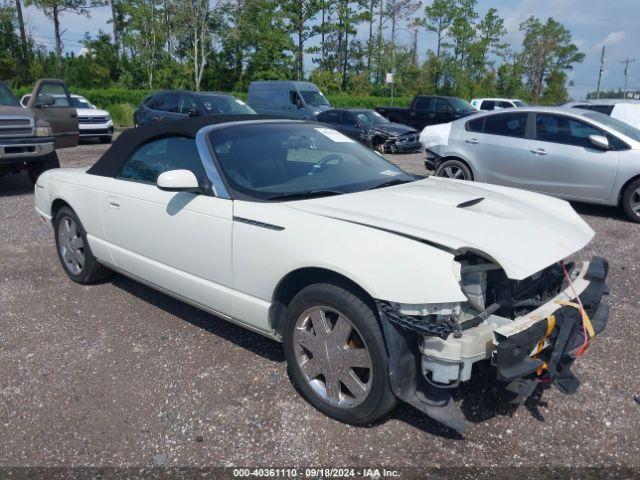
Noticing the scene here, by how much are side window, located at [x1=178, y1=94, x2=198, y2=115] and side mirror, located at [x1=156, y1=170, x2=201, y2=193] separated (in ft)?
40.0

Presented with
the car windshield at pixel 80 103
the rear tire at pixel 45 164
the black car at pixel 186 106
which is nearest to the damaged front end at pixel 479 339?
the rear tire at pixel 45 164

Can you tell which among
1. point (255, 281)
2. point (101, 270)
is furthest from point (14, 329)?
point (255, 281)

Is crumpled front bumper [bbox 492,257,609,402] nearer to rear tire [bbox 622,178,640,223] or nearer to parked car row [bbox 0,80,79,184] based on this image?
rear tire [bbox 622,178,640,223]

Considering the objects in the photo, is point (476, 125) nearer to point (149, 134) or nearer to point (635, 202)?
point (635, 202)

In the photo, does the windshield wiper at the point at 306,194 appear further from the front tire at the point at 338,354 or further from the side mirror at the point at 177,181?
the front tire at the point at 338,354

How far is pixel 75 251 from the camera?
4910 millimetres

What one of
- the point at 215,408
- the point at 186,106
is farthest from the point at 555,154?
the point at 186,106

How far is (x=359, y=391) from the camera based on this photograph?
2.79 m

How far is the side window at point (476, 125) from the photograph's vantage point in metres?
8.59

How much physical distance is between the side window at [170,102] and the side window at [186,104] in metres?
0.28

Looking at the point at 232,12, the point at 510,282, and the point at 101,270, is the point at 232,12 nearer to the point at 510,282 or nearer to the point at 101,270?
the point at 101,270

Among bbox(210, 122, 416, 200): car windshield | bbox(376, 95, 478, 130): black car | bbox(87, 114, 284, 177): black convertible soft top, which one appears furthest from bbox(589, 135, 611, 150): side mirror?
bbox(376, 95, 478, 130): black car

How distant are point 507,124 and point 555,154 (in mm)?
973

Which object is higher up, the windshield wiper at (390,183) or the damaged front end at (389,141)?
the windshield wiper at (390,183)
